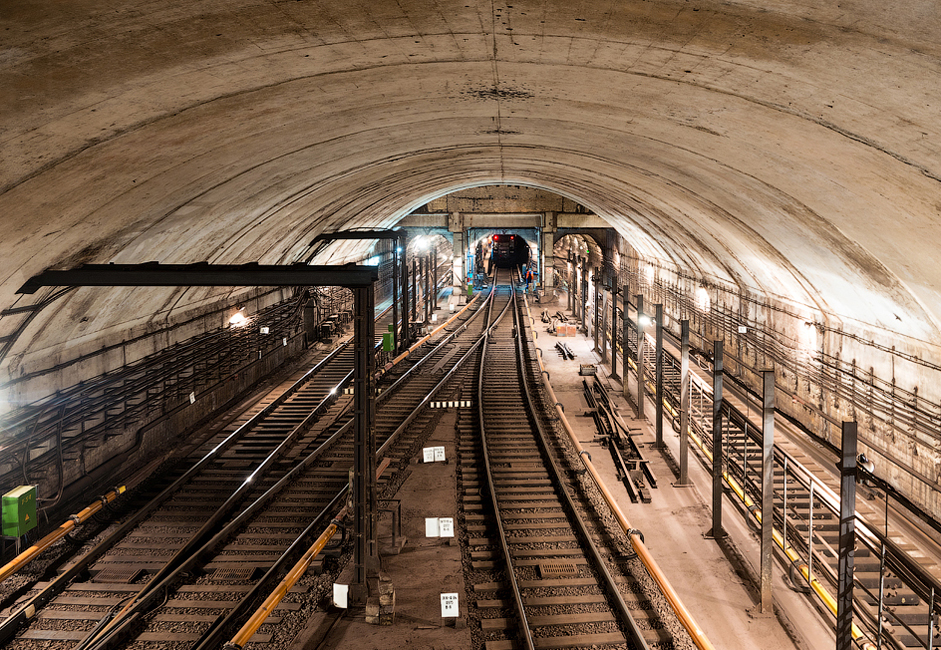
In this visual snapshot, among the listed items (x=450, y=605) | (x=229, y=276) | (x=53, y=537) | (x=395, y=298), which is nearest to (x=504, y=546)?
(x=450, y=605)

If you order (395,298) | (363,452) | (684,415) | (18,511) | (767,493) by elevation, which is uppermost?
(395,298)

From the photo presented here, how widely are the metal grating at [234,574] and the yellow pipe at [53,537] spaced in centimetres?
238

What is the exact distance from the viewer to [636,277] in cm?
3048

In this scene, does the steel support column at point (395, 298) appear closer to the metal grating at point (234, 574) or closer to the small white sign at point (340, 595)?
the metal grating at point (234, 574)

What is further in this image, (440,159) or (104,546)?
(440,159)

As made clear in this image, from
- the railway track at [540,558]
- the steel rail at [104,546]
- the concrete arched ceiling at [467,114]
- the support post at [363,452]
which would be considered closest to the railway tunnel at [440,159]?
the concrete arched ceiling at [467,114]

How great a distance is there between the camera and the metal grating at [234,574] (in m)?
8.51

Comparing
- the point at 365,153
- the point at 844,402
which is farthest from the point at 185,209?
the point at 844,402

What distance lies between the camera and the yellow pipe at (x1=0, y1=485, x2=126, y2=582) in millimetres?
8289

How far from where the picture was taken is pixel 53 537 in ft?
29.8

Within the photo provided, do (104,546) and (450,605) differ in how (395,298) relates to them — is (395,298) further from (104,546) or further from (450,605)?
(450,605)

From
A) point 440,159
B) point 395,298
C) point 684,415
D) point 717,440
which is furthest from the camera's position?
point 395,298

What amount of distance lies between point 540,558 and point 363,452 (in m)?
3.08

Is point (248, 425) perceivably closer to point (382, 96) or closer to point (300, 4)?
point (382, 96)
